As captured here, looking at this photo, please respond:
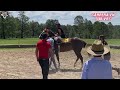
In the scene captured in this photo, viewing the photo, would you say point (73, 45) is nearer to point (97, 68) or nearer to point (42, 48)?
point (42, 48)

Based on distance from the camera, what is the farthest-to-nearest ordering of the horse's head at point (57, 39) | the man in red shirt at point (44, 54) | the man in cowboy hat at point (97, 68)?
the horse's head at point (57, 39) < the man in red shirt at point (44, 54) < the man in cowboy hat at point (97, 68)

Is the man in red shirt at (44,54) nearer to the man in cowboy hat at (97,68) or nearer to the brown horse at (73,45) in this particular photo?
the brown horse at (73,45)

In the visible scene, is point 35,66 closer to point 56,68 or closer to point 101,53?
point 56,68

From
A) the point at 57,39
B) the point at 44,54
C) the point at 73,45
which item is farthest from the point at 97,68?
the point at 73,45

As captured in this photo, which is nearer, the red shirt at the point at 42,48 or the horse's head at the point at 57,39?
the red shirt at the point at 42,48

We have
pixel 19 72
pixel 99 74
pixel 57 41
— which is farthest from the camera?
pixel 57 41

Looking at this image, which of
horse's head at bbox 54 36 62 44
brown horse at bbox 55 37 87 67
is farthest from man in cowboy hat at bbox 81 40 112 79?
brown horse at bbox 55 37 87 67

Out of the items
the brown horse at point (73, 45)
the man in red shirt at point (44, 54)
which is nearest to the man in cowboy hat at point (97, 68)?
the man in red shirt at point (44, 54)

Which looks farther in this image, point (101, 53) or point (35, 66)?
point (35, 66)
